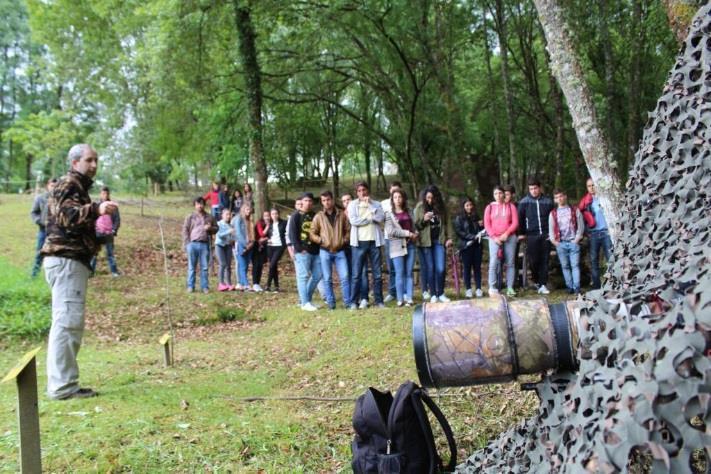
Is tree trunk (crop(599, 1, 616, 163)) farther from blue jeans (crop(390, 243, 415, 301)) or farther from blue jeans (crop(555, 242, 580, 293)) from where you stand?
blue jeans (crop(390, 243, 415, 301))

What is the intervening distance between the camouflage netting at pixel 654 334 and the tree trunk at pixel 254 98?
11.5m

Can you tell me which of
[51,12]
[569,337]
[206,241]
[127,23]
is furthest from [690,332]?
[51,12]

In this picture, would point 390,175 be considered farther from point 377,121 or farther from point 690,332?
point 690,332

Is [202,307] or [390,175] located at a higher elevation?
[390,175]

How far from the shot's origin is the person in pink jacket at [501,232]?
9.29 meters

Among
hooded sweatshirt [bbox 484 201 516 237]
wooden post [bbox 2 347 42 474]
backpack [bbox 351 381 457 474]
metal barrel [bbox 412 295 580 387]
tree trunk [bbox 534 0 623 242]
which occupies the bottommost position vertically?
backpack [bbox 351 381 457 474]

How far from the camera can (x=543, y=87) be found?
21.4 meters

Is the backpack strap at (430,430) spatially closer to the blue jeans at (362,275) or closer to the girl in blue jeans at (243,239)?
the blue jeans at (362,275)

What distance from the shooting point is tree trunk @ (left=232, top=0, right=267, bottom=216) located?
43.1ft

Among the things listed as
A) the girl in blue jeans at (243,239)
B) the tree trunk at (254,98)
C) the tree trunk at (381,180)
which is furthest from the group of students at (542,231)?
the tree trunk at (381,180)

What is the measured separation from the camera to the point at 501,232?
9.33 m

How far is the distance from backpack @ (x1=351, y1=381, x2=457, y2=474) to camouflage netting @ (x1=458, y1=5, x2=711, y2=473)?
0.63m

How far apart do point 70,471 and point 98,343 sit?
15.2 feet

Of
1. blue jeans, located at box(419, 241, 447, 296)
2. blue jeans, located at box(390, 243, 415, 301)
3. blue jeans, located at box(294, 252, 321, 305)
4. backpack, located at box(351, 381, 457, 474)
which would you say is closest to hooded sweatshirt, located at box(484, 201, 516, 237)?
blue jeans, located at box(419, 241, 447, 296)
